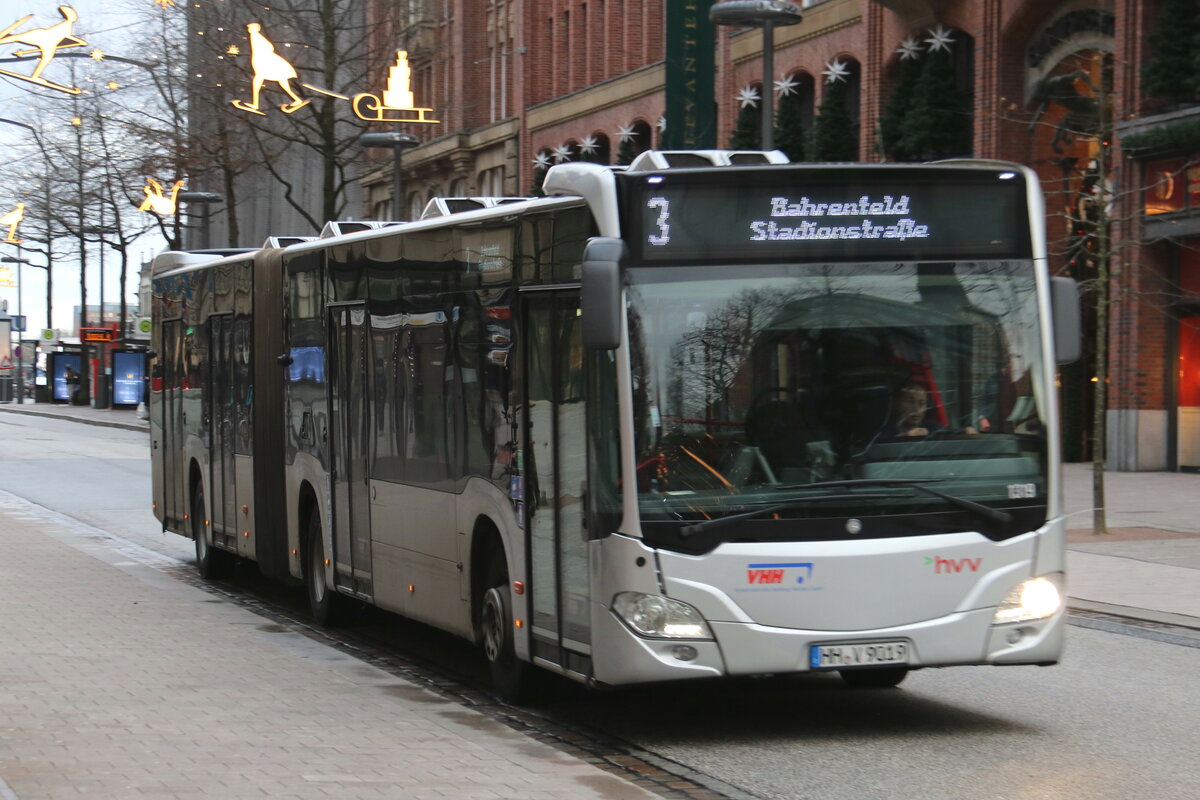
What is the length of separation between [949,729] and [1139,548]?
9.73 m

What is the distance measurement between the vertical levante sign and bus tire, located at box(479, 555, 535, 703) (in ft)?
60.3

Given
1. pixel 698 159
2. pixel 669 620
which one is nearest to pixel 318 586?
pixel 698 159

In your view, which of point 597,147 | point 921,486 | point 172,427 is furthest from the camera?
point 597,147

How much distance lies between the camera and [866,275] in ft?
28.2

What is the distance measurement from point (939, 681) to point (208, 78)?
3374cm

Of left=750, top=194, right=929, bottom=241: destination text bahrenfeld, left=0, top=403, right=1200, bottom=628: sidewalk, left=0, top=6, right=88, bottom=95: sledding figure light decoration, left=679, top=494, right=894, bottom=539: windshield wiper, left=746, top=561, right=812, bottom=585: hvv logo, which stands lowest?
left=0, top=403, right=1200, bottom=628: sidewalk

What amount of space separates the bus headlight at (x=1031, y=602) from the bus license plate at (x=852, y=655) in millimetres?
546

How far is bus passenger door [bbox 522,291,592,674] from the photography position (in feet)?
28.5

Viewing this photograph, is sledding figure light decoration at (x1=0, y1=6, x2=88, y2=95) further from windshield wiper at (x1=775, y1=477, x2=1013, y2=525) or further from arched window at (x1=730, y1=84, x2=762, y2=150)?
arched window at (x1=730, y1=84, x2=762, y2=150)

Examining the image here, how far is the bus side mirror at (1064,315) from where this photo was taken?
345 inches

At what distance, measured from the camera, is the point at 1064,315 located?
880cm

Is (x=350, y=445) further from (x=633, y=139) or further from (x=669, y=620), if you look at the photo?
(x=633, y=139)

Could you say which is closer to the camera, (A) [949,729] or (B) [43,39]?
(A) [949,729]

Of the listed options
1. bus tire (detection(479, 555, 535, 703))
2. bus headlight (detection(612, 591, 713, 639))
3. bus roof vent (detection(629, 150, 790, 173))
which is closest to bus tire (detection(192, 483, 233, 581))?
bus tire (detection(479, 555, 535, 703))
